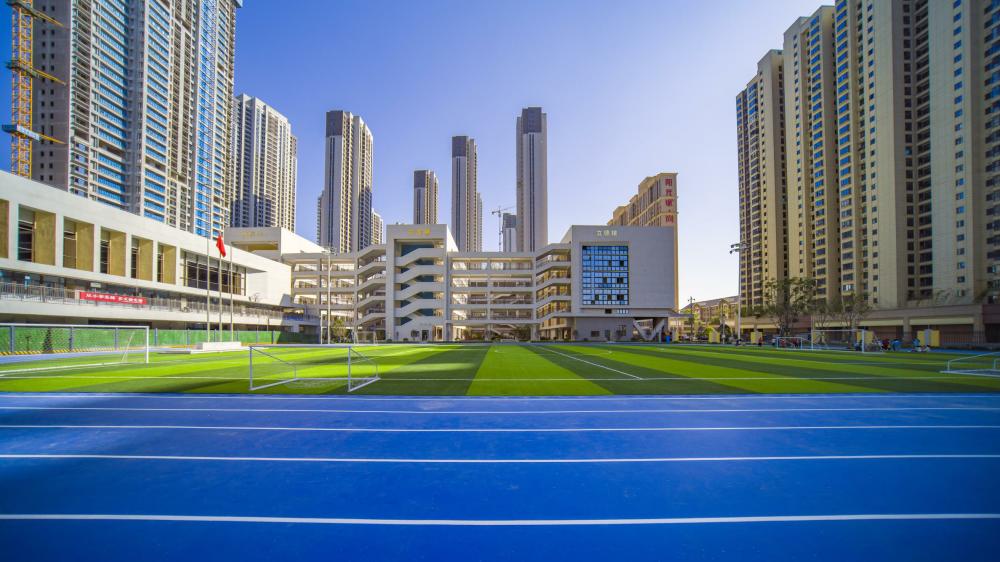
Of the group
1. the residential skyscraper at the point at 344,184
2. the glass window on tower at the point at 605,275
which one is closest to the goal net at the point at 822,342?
the glass window on tower at the point at 605,275

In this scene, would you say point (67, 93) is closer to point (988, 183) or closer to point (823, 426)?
point (823, 426)

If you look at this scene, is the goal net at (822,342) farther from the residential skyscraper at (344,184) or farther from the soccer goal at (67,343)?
the residential skyscraper at (344,184)

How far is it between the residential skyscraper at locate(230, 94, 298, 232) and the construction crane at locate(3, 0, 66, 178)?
228ft

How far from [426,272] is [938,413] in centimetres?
7485

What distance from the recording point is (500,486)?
5.78 m

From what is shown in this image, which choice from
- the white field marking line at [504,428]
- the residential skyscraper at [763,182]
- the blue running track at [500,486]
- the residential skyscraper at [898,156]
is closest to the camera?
the blue running track at [500,486]

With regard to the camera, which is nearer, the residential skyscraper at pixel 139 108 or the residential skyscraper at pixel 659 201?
the residential skyscraper at pixel 139 108

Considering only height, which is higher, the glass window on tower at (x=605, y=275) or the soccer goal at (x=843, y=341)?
the glass window on tower at (x=605, y=275)

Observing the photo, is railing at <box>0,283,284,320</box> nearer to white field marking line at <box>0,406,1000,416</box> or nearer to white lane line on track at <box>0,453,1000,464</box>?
white field marking line at <box>0,406,1000,416</box>

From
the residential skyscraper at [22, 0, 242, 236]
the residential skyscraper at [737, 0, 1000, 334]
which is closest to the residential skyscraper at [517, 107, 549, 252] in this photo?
the residential skyscraper at [737, 0, 1000, 334]

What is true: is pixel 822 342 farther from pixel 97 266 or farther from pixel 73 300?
pixel 97 266

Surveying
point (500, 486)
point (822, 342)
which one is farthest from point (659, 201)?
point (500, 486)

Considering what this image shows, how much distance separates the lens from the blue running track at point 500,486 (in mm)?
4199

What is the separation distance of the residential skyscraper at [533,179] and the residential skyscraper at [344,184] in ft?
218
